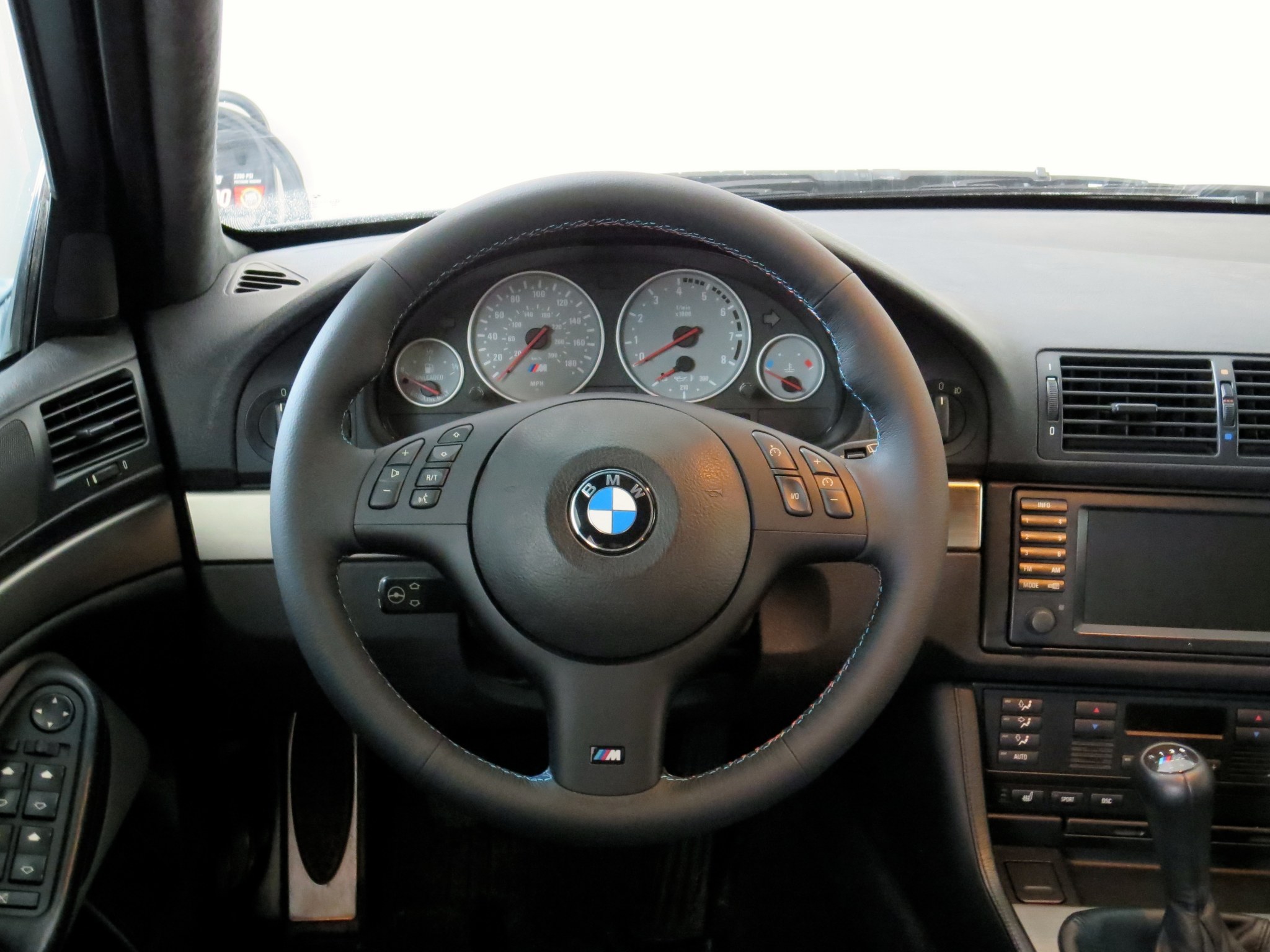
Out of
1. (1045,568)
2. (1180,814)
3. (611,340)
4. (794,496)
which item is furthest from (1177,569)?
(611,340)

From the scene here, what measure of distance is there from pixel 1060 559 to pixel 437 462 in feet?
2.79

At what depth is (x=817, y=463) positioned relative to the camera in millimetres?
1144

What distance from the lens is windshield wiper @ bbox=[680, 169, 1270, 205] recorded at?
1794 millimetres

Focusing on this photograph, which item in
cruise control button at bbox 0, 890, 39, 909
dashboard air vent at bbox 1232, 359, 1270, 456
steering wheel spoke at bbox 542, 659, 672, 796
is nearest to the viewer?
steering wheel spoke at bbox 542, 659, 672, 796

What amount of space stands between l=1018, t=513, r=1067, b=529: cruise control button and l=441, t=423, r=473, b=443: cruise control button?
77 centimetres

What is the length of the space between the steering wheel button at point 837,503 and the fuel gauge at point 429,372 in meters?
0.57

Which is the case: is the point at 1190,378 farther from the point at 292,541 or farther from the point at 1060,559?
the point at 292,541

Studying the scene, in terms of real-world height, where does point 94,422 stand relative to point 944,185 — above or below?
below

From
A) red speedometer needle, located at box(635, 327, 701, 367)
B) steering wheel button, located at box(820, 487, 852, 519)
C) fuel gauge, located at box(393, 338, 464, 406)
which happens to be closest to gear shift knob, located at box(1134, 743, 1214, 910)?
steering wheel button, located at box(820, 487, 852, 519)

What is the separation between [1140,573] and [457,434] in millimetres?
938

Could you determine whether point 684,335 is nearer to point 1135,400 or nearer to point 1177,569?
point 1135,400

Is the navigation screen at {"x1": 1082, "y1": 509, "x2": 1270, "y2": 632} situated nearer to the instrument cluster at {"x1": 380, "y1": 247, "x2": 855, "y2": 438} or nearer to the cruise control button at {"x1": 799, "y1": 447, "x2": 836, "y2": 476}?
the instrument cluster at {"x1": 380, "y1": 247, "x2": 855, "y2": 438}

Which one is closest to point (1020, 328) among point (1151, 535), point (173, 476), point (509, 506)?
point (1151, 535)

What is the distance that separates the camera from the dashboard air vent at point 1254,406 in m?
1.45
